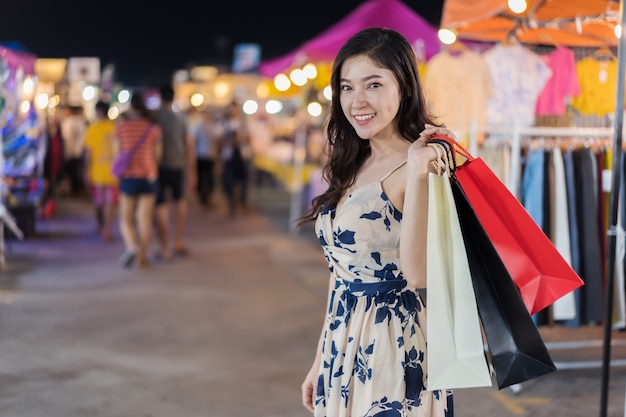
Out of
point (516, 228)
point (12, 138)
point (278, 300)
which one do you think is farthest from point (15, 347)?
point (12, 138)

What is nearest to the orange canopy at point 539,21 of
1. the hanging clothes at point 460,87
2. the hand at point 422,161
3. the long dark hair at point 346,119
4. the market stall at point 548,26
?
the market stall at point 548,26

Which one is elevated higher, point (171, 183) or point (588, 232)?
point (171, 183)

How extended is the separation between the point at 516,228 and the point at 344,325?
1.96ft

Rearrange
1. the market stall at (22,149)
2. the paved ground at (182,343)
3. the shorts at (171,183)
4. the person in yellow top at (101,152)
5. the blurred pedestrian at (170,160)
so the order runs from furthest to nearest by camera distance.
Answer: the market stall at (22,149)
the person in yellow top at (101,152)
the shorts at (171,183)
the blurred pedestrian at (170,160)
the paved ground at (182,343)

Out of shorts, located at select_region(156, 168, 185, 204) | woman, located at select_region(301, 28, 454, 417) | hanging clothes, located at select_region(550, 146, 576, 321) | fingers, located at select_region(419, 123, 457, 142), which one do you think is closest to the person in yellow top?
shorts, located at select_region(156, 168, 185, 204)

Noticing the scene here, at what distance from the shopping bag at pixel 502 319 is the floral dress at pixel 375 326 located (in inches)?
10.2

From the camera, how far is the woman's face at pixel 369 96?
2213mm

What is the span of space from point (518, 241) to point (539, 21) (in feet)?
15.5

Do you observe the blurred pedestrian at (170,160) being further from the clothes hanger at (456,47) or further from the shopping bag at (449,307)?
the shopping bag at (449,307)

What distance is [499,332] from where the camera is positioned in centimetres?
196

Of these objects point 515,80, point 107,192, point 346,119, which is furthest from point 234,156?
point 346,119

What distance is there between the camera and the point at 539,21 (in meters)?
6.28

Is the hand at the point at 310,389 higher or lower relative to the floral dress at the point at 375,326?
lower

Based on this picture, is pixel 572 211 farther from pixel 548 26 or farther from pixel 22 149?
pixel 22 149
